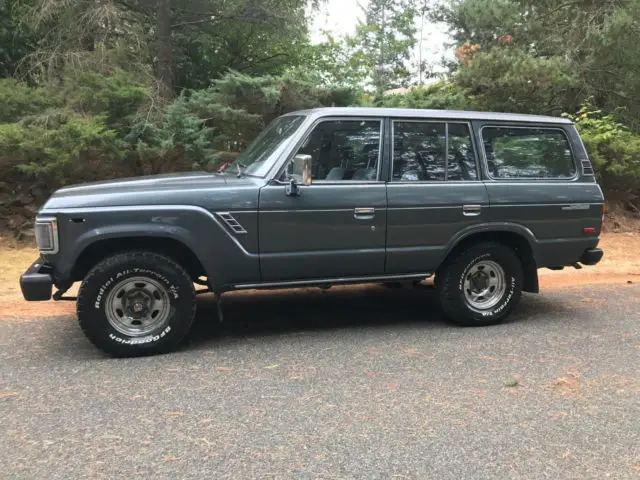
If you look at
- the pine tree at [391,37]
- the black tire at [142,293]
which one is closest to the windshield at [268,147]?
the black tire at [142,293]

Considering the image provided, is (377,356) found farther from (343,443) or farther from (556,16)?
(556,16)

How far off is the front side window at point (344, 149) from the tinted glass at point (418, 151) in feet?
0.69

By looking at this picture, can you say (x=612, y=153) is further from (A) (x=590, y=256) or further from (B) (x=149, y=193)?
(B) (x=149, y=193)

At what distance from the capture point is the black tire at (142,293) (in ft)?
14.5

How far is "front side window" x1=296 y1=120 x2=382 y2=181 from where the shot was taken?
5023mm

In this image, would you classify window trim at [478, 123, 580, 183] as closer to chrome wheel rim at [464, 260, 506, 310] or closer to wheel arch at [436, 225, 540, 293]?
wheel arch at [436, 225, 540, 293]

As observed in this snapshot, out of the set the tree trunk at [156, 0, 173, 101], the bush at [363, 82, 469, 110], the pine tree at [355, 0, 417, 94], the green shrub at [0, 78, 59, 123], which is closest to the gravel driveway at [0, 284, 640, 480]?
the green shrub at [0, 78, 59, 123]

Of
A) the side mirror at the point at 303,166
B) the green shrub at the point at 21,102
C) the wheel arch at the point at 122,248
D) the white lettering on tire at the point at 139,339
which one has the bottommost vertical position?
the white lettering on tire at the point at 139,339

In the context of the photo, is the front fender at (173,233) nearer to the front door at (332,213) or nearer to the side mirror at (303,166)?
the front door at (332,213)

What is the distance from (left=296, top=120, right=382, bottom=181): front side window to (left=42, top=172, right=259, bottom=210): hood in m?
0.61

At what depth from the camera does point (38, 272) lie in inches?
176

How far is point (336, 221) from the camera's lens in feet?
16.2

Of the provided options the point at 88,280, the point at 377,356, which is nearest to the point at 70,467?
the point at 88,280

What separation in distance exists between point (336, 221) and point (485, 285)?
70.4 inches
